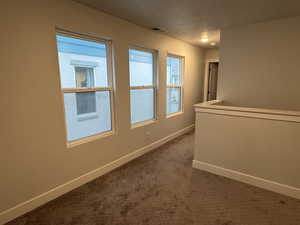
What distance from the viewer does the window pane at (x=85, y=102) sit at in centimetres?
237

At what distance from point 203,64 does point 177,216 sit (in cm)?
445

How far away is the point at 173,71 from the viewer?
4277 mm

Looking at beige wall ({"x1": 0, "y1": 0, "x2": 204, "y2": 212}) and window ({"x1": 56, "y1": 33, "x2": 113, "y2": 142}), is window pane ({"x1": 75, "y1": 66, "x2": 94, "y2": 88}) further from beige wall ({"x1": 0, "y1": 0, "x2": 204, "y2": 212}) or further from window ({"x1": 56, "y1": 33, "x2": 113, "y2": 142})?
beige wall ({"x1": 0, "y1": 0, "x2": 204, "y2": 212})

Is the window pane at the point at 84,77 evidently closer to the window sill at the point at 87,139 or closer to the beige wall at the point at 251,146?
the window sill at the point at 87,139

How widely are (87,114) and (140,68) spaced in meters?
1.37

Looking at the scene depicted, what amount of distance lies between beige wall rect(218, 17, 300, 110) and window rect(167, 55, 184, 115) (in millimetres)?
1159

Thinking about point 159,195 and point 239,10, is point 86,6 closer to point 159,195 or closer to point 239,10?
point 239,10

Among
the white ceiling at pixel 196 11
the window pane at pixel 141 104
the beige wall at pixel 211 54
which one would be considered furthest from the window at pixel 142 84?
the beige wall at pixel 211 54

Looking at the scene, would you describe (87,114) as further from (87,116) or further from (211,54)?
(211,54)

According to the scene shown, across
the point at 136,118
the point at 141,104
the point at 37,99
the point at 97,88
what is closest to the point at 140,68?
the point at 141,104

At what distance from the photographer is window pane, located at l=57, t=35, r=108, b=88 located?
2.15m

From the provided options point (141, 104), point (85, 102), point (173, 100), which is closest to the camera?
point (85, 102)

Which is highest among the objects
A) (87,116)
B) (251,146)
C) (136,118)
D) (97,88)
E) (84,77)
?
(84,77)

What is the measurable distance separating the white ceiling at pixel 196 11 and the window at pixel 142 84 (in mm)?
566
